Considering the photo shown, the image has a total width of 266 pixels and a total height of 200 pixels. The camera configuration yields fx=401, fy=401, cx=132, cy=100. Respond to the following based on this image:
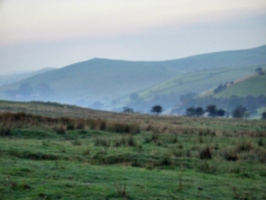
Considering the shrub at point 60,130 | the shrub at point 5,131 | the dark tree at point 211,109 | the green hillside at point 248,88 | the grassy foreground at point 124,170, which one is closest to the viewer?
the grassy foreground at point 124,170

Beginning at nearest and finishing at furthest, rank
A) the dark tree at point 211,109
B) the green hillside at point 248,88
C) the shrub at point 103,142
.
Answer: the shrub at point 103,142 → the dark tree at point 211,109 → the green hillside at point 248,88

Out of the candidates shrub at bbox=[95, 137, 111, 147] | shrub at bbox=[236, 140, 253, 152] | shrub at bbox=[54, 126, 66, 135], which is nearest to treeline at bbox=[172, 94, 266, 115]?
shrub at bbox=[54, 126, 66, 135]

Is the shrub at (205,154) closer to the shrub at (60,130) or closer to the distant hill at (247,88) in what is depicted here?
the shrub at (60,130)

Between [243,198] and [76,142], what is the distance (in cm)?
1112

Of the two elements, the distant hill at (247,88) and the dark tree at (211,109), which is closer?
the dark tree at (211,109)

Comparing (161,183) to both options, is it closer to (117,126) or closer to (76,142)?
(76,142)

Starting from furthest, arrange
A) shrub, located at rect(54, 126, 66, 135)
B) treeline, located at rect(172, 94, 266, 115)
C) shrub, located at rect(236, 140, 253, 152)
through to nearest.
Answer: treeline, located at rect(172, 94, 266, 115) → shrub, located at rect(54, 126, 66, 135) → shrub, located at rect(236, 140, 253, 152)

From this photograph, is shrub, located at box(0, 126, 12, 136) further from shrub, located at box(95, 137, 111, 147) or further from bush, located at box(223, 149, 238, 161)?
bush, located at box(223, 149, 238, 161)

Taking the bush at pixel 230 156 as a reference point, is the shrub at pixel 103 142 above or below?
above

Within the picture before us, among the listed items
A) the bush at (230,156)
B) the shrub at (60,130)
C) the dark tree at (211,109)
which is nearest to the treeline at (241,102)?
the dark tree at (211,109)

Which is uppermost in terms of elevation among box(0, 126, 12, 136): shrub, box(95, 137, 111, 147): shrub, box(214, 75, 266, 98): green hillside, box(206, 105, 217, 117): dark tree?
box(214, 75, 266, 98): green hillside

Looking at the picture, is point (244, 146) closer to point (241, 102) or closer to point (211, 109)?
point (211, 109)

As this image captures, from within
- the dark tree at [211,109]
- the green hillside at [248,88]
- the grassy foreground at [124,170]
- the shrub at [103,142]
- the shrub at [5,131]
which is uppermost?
the green hillside at [248,88]

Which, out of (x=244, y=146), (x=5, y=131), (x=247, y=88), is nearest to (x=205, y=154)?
(x=244, y=146)
